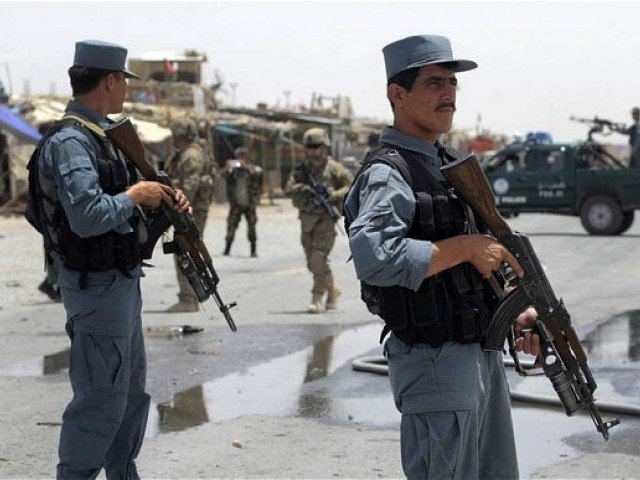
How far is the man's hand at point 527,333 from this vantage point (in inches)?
142

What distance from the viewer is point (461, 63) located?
356cm

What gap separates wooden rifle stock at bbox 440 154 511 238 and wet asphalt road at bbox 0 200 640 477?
218cm

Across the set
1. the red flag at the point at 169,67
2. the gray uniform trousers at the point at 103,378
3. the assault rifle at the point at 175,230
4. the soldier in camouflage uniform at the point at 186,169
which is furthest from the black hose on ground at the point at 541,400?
the red flag at the point at 169,67

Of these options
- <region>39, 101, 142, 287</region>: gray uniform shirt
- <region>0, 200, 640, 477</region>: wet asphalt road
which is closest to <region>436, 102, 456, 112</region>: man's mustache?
<region>39, 101, 142, 287</region>: gray uniform shirt

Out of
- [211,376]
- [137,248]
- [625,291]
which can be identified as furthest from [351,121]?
[137,248]

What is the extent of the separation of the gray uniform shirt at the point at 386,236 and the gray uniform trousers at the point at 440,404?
0.89ft

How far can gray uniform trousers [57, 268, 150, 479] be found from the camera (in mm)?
4488

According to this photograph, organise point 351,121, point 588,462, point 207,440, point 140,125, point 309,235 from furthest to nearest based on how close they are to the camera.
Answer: point 351,121 < point 140,125 < point 309,235 < point 207,440 < point 588,462

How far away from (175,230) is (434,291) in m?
1.90

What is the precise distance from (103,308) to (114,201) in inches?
16.7

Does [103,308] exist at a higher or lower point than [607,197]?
higher

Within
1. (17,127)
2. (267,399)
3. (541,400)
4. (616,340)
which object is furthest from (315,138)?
(17,127)

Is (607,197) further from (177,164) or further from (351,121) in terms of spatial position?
(351,121)

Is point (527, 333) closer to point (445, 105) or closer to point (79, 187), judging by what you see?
point (445, 105)
